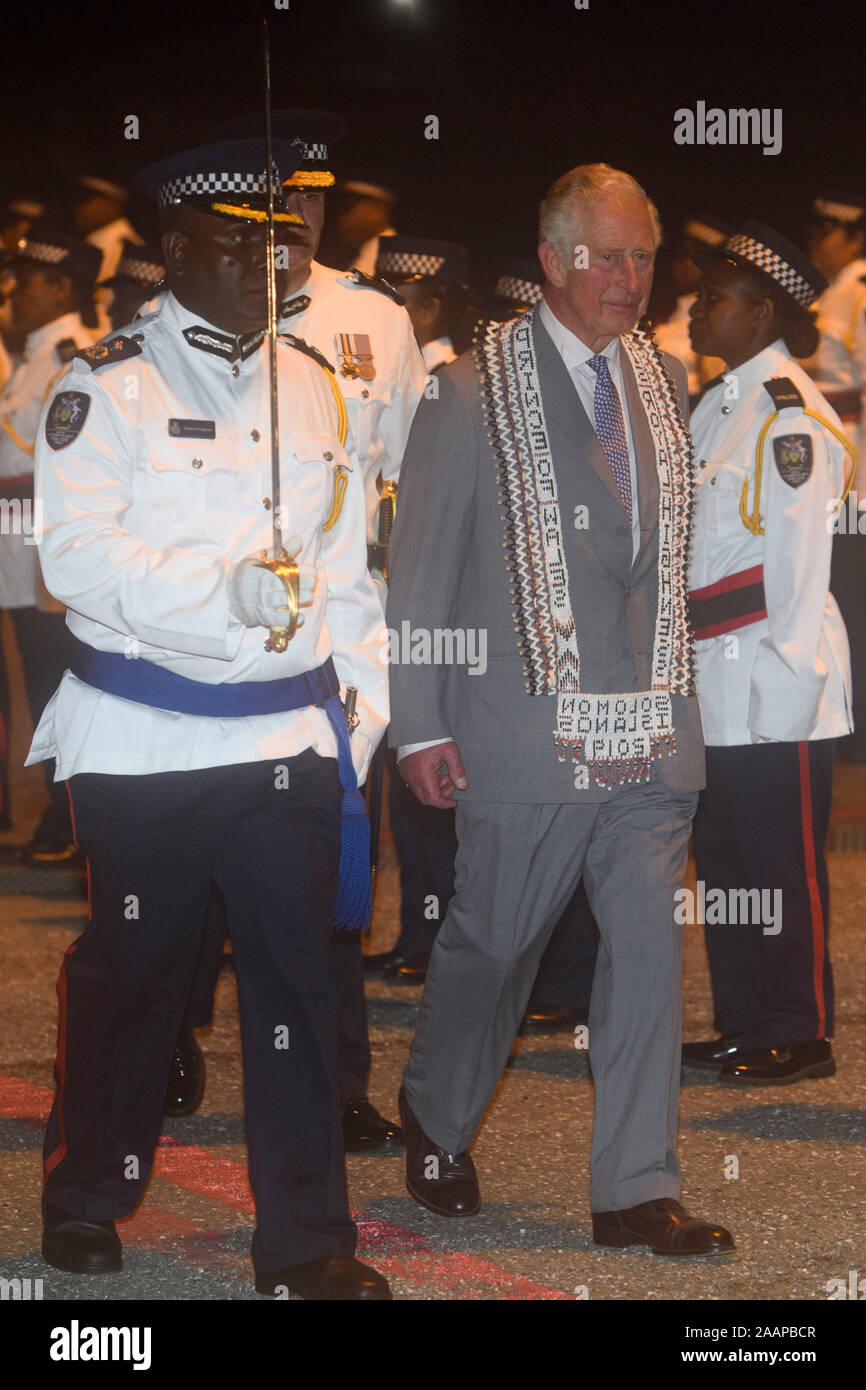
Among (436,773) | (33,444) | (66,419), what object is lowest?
(436,773)

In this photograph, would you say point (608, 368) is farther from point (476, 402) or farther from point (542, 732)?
point (542, 732)

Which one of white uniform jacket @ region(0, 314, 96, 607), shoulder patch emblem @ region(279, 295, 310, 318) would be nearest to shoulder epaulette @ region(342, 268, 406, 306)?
shoulder patch emblem @ region(279, 295, 310, 318)

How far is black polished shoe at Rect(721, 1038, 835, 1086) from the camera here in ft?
17.7

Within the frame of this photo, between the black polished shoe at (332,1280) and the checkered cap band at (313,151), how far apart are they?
258cm

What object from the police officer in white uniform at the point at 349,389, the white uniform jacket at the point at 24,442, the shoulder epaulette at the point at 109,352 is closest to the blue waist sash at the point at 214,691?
the shoulder epaulette at the point at 109,352

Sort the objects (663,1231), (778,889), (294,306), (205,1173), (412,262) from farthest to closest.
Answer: (412,262) < (778,889) < (205,1173) < (294,306) < (663,1231)

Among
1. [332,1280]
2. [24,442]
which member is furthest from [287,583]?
[24,442]

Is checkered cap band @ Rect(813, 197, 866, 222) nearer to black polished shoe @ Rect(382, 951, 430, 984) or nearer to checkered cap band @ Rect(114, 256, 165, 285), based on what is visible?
checkered cap band @ Rect(114, 256, 165, 285)

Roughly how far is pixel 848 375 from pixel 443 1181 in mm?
6013

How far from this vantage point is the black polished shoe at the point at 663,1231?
3.98 meters

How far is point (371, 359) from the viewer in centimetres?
498

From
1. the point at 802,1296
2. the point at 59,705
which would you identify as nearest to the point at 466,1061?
the point at 802,1296

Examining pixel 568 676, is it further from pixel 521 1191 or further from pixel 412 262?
pixel 412 262

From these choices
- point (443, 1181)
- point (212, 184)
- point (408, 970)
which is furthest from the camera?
point (408, 970)
